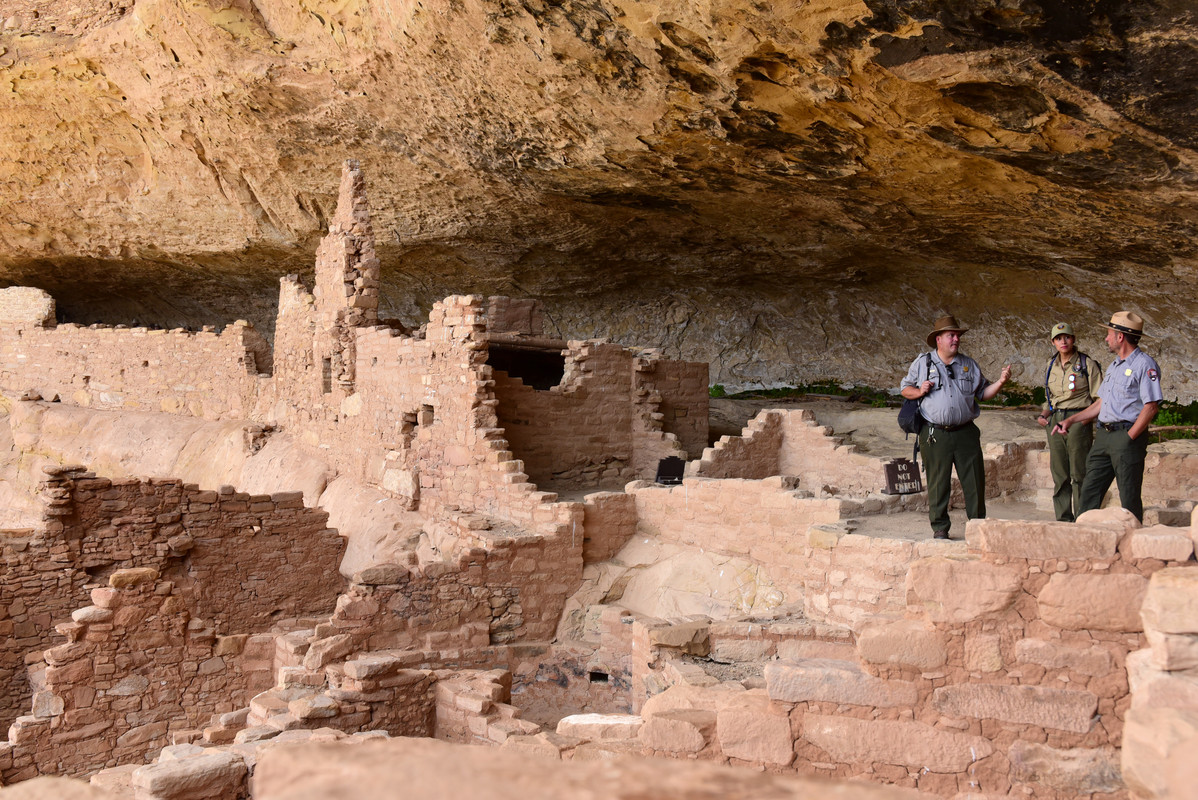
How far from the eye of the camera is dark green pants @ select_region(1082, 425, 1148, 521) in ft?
20.9

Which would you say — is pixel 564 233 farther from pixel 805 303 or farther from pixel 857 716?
pixel 857 716

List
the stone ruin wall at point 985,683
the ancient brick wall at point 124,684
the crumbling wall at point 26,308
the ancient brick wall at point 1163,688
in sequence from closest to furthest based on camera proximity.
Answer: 1. the ancient brick wall at point 1163,688
2. the stone ruin wall at point 985,683
3. the ancient brick wall at point 124,684
4. the crumbling wall at point 26,308

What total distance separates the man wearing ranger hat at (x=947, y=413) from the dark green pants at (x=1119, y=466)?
0.73 meters

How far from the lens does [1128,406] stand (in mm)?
6316

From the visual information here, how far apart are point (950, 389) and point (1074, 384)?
1360 millimetres

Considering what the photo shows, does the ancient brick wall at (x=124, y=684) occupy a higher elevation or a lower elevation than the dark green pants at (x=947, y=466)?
lower

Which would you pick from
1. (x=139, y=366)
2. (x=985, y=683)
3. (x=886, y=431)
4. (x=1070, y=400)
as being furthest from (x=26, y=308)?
(x=985, y=683)

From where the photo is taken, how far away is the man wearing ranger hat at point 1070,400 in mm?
7242

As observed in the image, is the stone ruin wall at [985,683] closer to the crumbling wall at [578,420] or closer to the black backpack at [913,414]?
the black backpack at [913,414]

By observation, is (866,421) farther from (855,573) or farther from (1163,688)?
(1163,688)

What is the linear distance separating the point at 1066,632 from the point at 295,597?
8.61 m

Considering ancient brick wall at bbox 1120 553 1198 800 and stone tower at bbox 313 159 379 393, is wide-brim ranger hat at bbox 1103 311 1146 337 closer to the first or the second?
ancient brick wall at bbox 1120 553 1198 800

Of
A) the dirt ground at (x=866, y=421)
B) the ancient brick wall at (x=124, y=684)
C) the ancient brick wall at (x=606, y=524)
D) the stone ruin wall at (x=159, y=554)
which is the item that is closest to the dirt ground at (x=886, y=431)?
the dirt ground at (x=866, y=421)

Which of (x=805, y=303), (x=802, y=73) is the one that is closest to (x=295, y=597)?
(x=802, y=73)
